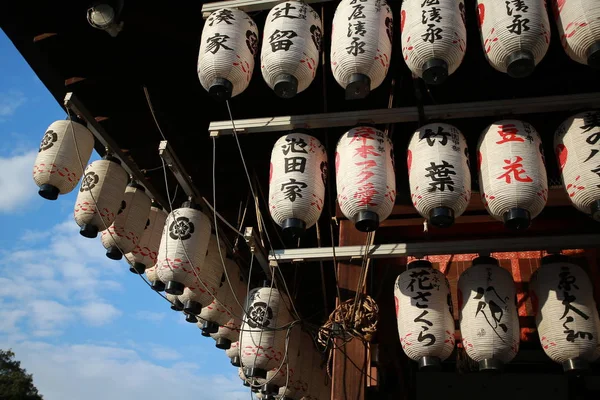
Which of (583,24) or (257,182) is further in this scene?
(257,182)

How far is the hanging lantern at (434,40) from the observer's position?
15.8 feet

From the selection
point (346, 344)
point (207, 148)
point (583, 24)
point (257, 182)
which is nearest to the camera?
point (583, 24)

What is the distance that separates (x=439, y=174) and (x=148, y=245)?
4886 millimetres

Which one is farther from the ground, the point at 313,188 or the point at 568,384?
the point at 313,188

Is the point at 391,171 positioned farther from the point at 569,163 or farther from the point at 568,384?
the point at 568,384

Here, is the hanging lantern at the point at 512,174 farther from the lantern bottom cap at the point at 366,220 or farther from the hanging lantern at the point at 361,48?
the hanging lantern at the point at 361,48

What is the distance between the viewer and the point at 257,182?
312 inches

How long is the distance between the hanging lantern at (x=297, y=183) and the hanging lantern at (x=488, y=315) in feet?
5.32

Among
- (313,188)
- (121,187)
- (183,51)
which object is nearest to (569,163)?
(313,188)

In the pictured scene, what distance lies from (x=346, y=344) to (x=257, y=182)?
2.63 metres

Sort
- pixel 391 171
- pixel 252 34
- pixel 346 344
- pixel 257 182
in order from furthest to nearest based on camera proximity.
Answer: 1. pixel 257 182
2. pixel 346 344
3. pixel 252 34
4. pixel 391 171

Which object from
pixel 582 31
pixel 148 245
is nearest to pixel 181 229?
pixel 148 245

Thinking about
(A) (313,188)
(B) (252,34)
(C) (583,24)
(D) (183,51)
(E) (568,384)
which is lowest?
(E) (568,384)

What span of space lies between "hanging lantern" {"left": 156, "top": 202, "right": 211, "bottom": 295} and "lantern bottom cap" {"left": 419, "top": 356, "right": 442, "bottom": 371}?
9.56 feet
